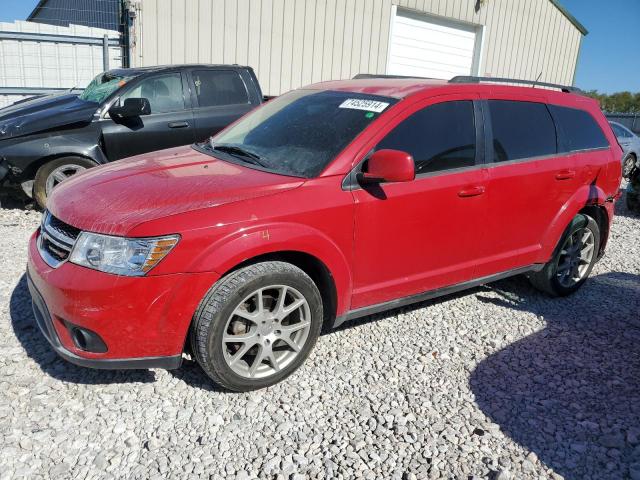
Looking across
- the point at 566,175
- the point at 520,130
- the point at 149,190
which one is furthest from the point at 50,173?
the point at 566,175

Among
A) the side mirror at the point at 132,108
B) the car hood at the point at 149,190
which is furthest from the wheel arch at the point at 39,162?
the car hood at the point at 149,190

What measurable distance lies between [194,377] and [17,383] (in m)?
0.96

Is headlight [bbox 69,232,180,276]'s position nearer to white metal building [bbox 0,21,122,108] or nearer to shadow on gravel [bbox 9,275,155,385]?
shadow on gravel [bbox 9,275,155,385]

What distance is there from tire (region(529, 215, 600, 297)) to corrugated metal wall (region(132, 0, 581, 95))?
778 centimetres

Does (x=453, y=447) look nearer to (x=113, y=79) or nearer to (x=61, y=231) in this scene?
(x=61, y=231)

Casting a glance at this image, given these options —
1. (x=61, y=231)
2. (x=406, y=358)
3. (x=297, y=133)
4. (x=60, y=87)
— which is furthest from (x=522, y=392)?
(x=60, y=87)

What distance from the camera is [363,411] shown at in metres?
2.96

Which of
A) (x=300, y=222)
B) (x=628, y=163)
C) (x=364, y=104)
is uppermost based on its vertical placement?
(x=364, y=104)

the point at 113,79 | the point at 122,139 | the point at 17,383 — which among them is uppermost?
the point at 113,79

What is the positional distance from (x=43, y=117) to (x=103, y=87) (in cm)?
89

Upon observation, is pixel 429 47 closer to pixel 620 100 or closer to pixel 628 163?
pixel 628 163

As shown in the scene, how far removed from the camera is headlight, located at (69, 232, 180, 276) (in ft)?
8.56

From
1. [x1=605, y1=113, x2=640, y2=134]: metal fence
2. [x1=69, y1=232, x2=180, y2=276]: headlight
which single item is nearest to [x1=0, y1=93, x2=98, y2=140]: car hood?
[x1=69, y1=232, x2=180, y2=276]: headlight

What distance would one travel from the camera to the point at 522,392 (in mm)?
3234
